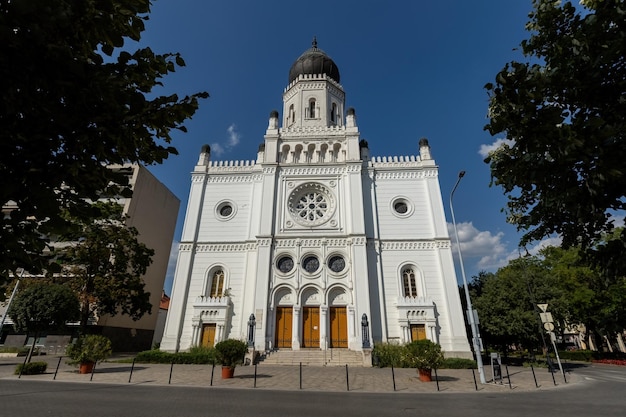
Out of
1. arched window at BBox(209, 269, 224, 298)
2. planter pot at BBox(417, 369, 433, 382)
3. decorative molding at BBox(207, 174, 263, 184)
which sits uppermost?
decorative molding at BBox(207, 174, 263, 184)

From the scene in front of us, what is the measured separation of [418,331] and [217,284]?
16159 mm

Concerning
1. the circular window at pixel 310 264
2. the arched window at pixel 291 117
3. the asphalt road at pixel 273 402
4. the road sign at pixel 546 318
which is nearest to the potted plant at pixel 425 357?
the asphalt road at pixel 273 402

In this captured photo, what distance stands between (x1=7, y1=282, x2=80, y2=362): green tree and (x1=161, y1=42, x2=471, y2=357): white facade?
687 cm

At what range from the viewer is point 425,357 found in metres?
13.9

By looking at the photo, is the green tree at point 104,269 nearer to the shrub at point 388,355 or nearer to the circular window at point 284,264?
the circular window at point 284,264

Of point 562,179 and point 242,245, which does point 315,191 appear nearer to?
point 242,245

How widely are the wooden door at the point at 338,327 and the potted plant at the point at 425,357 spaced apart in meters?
9.45

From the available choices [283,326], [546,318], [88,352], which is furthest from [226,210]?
[546,318]

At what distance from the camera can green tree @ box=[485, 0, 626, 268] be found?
3.64 meters

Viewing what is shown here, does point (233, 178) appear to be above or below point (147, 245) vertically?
above

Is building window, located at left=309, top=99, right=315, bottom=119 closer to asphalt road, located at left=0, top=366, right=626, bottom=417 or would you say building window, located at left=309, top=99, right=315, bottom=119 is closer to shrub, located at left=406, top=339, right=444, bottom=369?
shrub, located at left=406, top=339, right=444, bottom=369

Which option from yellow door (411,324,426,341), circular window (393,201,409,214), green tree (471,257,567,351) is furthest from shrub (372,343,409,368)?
circular window (393,201,409,214)

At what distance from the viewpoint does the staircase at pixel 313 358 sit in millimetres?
20436

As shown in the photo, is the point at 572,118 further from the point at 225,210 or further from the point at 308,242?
the point at 225,210
